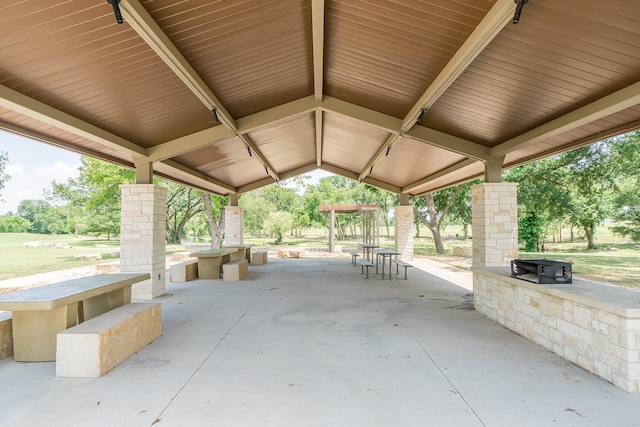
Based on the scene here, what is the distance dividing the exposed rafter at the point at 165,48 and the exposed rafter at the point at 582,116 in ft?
16.3

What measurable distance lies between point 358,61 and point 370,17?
1.06m

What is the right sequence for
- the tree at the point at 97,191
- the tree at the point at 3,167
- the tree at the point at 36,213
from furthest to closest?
the tree at the point at 36,213 < the tree at the point at 3,167 < the tree at the point at 97,191

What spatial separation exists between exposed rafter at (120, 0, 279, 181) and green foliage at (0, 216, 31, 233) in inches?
2264

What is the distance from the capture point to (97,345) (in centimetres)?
304

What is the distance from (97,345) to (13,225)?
60327mm

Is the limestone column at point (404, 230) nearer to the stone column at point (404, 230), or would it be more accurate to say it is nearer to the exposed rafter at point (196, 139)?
the stone column at point (404, 230)

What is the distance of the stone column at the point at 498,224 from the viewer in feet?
19.8

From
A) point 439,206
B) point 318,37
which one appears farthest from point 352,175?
point 318,37

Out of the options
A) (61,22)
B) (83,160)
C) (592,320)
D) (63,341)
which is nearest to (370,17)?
(61,22)

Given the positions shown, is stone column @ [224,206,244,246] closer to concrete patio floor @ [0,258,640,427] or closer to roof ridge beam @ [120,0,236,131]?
concrete patio floor @ [0,258,640,427]

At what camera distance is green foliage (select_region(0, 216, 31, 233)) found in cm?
4520

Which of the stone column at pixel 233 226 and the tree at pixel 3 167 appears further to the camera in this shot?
the tree at pixel 3 167

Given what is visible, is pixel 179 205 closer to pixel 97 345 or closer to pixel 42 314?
pixel 42 314

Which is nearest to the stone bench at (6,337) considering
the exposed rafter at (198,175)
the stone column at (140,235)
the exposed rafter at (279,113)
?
the stone column at (140,235)
